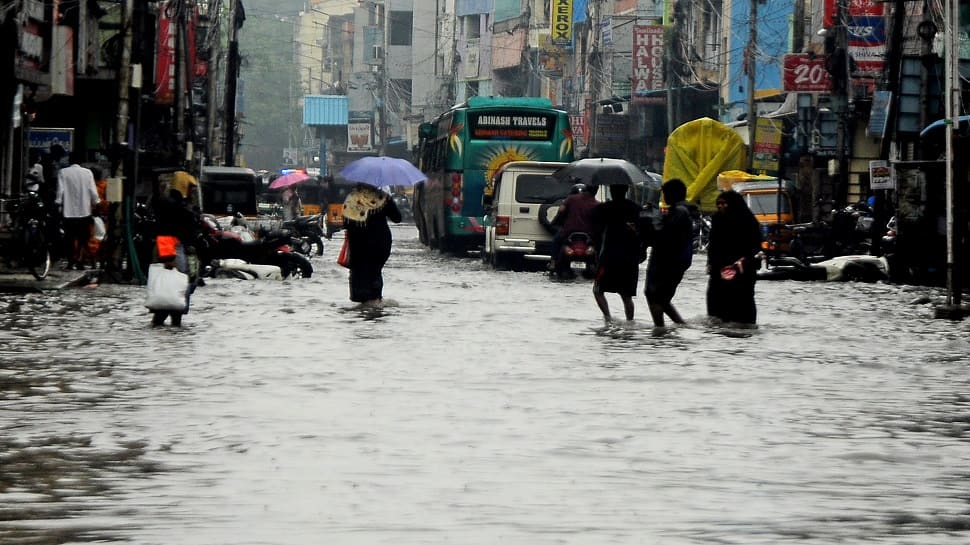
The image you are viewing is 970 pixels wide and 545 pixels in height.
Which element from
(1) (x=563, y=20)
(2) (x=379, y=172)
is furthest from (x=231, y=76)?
(1) (x=563, y=20)

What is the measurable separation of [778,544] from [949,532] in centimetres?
76

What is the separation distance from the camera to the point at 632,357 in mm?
14875

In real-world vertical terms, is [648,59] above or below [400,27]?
below

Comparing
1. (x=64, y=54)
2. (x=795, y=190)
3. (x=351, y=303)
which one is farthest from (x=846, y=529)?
(x=795, y=190)

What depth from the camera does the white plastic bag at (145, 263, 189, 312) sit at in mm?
17188

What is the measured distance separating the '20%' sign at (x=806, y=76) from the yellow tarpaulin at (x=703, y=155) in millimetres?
6414

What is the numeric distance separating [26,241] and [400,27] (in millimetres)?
113044

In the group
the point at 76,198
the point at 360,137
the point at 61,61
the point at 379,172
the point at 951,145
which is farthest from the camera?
the point at 360,137

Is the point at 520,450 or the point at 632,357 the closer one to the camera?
the point at 520,450

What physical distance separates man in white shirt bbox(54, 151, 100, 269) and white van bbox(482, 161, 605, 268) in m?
8.73

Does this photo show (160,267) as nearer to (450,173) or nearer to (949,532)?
(949,532)

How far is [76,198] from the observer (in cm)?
2612

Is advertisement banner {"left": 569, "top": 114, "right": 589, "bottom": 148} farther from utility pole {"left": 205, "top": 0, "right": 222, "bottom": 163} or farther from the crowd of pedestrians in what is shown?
the crowd of pedestrians

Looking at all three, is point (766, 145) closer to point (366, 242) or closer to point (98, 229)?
point (98, 229)
